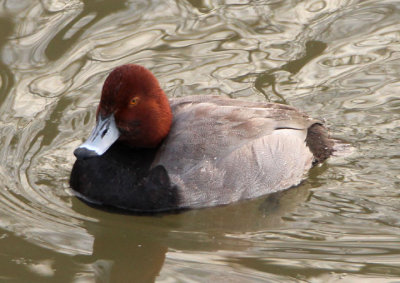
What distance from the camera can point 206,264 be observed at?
5.26 metres

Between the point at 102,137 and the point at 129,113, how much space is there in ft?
0.91

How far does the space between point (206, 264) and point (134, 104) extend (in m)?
1.39

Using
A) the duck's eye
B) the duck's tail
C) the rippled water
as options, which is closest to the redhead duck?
the duck's eye

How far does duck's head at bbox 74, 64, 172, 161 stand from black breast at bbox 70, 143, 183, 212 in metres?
0.17

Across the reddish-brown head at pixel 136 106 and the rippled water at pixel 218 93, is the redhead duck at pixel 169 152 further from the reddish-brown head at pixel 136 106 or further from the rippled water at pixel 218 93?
the rippled water at pixel 218 93

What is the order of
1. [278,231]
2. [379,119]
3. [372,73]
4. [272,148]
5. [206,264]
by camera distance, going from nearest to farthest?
[206,264]
[278,231]
[272,148]
[379,119]
[372,73]

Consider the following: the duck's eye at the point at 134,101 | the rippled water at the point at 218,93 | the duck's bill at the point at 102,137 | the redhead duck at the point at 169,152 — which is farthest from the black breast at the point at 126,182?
the duck's eye at the point at 134,101

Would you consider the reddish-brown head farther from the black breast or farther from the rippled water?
the rippled water

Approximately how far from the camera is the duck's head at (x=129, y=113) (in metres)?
5.75

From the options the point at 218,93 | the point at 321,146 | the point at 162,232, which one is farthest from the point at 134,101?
the point at 321,146

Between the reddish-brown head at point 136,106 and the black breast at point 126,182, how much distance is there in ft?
0.47

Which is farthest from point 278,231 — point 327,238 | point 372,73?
point 372,73

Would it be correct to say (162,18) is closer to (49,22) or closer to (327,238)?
(49,22)

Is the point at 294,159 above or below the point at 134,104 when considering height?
below
